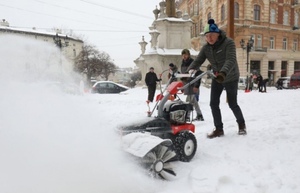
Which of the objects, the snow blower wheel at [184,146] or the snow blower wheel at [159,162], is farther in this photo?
the snow blower wheel at [184,146]

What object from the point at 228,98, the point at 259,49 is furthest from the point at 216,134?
the point at 259,49

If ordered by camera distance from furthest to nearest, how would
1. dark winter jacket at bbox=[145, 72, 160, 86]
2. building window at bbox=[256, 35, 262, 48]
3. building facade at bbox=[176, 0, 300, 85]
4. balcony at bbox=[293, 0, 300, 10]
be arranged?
balcony at bbox=[293, 0, 300, 10] < building window at bbox=[256, 35, 262, 48] < building facade at bbox=[176, 0, 300, 85] < dark winter jacket at bbox=[145, 72, 160, 86]

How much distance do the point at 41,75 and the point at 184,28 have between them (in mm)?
18200

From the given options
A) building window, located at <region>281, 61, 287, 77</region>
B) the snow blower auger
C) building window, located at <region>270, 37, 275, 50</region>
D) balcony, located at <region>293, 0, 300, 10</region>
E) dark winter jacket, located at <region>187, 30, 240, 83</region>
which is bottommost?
the snow blower auger

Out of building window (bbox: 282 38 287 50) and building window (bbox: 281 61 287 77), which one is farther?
building window (bbox: 281 61 287 77)

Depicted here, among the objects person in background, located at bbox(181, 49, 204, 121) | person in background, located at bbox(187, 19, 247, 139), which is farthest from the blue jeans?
person in background, located at bbox(181, 49, 204, 121)

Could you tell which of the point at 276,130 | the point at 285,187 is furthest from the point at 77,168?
the point at 276,130

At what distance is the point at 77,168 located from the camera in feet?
7.55

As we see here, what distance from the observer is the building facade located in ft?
119

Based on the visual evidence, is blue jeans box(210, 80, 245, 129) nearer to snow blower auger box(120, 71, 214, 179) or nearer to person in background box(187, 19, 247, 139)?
person in background box(187, 19, 247, 139)

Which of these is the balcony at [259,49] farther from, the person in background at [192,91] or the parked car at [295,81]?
the person in background at [192,91]

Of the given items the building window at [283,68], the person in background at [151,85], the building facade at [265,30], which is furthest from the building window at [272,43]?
the person in background at [151,85]

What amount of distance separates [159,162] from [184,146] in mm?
656

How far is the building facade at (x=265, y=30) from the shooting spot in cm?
3622
